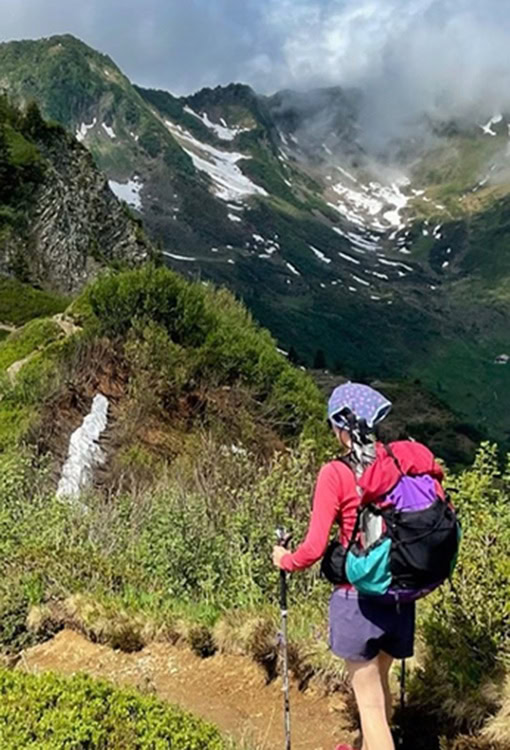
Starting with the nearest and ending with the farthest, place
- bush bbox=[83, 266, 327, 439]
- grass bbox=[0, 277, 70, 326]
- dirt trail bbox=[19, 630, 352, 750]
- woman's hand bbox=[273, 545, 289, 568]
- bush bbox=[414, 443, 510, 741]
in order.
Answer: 1. woman's hand bbox=[273, 545, 289, 568]
2. bush bbox=[414, 443, 510, 741]
3. dirt trail bbox=[19, 630, 352, 750]
4. bush bbox=[83, 266, 327, 439]
5. grass bbox=[0, 277, 70, 326]

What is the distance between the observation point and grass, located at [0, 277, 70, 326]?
3017cm

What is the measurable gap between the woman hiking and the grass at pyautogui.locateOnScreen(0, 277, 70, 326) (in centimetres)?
2662

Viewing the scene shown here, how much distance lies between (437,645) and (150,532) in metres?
3.22

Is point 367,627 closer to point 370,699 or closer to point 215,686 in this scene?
point 370,699

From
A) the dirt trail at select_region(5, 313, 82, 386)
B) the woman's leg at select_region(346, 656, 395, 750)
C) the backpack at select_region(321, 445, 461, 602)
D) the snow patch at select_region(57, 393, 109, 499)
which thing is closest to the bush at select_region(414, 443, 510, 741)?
the woman's leg at select_region(346, 656, 395, 750)

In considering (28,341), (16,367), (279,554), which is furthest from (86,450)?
(279,554)

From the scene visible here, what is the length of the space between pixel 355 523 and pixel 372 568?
238 millimetres

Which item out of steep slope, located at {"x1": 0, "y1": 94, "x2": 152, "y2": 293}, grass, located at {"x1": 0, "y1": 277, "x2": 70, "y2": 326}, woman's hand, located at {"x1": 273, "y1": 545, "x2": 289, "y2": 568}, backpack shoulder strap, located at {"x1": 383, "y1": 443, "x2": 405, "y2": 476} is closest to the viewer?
backpack shoulder strap, located at {"x1": 383, "y1": 443, "x2": 405, "y2": 476}

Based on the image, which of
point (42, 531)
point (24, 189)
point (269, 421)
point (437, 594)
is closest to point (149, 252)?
point (24, 189)

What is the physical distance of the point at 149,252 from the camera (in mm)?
50500

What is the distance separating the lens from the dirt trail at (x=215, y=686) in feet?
17.1

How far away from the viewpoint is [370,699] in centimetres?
409

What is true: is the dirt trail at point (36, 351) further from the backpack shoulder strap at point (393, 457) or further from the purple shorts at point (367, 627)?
the backpack shoulder strap at point (393, 457)

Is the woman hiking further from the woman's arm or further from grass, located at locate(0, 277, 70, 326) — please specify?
grass, located at locate(0, 277, 70, 326)
